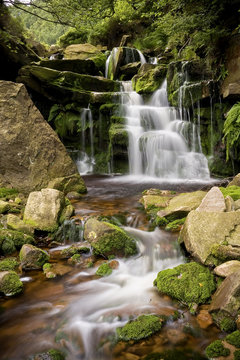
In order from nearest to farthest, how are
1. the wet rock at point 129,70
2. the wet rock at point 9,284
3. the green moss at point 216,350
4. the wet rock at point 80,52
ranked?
the green moss at point 216,350 < the wet rock at point 9,284 < the wet rock at point 129,70 < the wet rock at point 80,52

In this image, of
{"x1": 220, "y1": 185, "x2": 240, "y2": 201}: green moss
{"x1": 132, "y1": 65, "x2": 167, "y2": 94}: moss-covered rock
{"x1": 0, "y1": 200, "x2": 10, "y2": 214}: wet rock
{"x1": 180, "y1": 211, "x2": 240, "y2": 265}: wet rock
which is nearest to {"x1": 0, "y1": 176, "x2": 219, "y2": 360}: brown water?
{"x1": 180, "y1": 211, "x2": 240, "y2": 265}: wet rock

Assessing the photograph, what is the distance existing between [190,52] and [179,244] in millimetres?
12326

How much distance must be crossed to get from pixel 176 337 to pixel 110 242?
187cm

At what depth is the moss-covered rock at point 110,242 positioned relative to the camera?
13.6 ft

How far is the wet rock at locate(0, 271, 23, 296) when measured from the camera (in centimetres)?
327

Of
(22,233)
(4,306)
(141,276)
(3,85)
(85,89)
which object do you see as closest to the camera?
(4,306)

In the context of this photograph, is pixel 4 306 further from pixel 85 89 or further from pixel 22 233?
pixel 85 89

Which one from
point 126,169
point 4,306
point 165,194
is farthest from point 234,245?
point 126,169

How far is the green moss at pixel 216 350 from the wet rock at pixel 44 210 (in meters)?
3.38

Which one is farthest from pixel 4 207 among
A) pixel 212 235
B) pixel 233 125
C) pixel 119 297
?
pixel 233 125

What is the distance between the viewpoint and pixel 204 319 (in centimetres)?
273

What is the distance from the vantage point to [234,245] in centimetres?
347

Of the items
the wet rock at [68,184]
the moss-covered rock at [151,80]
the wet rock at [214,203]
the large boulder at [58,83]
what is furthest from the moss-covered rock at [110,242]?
the moss-covered rock at [151,80]

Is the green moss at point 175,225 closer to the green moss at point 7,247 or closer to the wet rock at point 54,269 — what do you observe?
the wet rock at point 54,269
